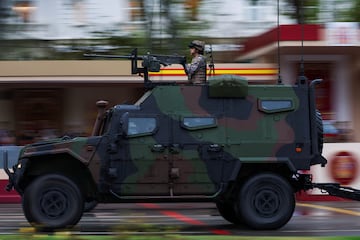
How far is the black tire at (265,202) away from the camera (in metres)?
12.0

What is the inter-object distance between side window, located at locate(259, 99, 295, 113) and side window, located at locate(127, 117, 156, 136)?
5.46ft

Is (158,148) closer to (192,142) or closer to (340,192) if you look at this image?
→ (192,142)

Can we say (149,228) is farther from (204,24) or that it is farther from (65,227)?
(204,24)

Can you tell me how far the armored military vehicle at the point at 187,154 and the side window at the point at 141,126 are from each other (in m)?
0.01

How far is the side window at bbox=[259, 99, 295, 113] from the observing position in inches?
478

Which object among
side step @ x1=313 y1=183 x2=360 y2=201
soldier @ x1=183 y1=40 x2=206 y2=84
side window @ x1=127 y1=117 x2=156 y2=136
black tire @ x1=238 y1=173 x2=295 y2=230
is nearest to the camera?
side window @ x1=127 y1=117 x2=156 y2=136

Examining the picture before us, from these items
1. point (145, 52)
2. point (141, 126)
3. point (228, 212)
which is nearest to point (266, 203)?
point (228, 212)

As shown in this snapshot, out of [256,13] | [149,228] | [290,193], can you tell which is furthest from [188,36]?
[149,228]

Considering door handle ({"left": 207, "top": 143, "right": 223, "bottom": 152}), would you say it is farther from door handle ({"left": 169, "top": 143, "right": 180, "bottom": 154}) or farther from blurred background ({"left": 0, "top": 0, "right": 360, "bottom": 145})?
blurred background ({"left": 0, "top": 0, "right": 360, "bottom": 145})

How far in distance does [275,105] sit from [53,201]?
3.59 metres

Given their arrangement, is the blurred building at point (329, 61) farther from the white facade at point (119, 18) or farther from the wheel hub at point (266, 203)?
the wheel hub at point (266, 203)

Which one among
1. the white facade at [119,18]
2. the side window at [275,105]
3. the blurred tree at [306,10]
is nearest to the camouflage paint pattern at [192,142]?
the side window at [275,105]

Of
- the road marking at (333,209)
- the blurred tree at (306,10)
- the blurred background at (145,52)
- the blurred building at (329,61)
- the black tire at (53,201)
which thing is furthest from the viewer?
the blurred tree at (306,10)

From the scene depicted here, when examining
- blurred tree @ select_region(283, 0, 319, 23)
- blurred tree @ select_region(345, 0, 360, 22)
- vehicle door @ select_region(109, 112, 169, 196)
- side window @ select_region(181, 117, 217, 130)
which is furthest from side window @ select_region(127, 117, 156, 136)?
blurred tree @ select_region(345, 0, 360, 22)
